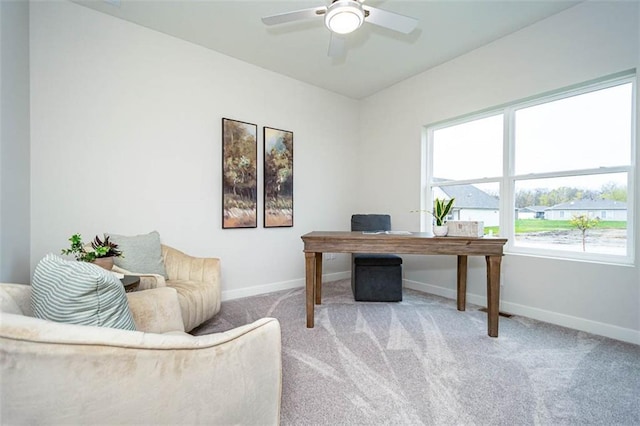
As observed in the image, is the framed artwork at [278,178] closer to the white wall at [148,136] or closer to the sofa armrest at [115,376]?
the white wall at [148,136]

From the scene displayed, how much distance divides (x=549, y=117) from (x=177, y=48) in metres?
3.90

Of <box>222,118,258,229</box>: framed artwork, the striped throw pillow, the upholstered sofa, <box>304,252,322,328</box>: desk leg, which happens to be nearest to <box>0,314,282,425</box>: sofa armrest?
the upholstered sofa

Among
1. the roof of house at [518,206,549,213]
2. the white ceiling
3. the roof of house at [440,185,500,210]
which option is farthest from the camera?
the roof of house at [440,185,500,210]

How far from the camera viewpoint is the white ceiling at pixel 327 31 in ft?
7.89

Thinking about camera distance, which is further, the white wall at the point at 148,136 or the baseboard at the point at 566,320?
the white wall at the point at 148,136

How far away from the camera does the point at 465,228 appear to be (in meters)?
2.38

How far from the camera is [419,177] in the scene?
3.62m

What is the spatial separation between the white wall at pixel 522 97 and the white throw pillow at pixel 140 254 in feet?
9.74

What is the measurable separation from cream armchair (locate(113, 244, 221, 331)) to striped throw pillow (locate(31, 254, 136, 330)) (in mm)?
1040

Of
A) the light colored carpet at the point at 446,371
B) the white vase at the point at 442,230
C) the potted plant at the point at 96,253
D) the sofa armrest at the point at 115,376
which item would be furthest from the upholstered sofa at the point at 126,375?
the white vase at the point at 442,230

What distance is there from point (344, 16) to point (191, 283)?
2387 mm

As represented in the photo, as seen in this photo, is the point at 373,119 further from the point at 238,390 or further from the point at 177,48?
the point at 238,390

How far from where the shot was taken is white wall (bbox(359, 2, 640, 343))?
7.24 ft

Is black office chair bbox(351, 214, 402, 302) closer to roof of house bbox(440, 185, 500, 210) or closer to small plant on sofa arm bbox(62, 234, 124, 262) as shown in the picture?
roof of house bbox(440, 185, 500, 210)
